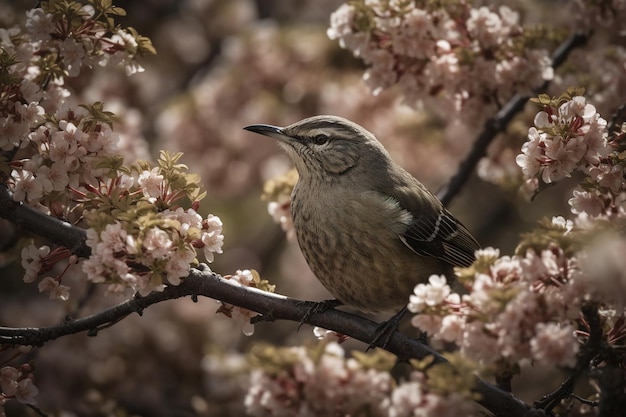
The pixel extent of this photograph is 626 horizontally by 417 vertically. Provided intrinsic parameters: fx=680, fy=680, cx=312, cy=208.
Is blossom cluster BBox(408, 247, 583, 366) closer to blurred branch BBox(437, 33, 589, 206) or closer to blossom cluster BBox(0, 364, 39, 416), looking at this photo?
blossom cluster BBox(0, 364, 39, 416)

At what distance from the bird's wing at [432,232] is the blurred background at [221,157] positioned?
0.60 metres

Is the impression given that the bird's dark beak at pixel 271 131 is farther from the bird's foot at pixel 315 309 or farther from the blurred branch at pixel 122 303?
the blurred branch at pixel 122 303

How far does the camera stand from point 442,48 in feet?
14.9

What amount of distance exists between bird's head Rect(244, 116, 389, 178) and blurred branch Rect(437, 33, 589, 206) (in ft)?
2.26

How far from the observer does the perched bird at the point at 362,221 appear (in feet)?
13.6

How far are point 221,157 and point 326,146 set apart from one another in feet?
10.1

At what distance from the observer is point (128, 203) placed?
301 centimetres

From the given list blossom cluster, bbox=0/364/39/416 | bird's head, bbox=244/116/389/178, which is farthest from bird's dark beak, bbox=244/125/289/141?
blossom cluster, bbox=0/364/39/416

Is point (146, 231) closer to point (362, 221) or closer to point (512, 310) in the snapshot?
point (512, 310)

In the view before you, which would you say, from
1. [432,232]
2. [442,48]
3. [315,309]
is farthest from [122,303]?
[442,48]

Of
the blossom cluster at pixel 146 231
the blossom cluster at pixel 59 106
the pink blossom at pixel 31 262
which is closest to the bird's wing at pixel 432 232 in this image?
the blossom cluster at pixel 146 231

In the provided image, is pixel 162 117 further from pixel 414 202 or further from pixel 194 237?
pixel 194 237

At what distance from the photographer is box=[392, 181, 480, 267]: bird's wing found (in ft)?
14.1

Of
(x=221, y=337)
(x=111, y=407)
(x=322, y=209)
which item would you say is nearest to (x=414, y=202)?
(x=322, y=209)
